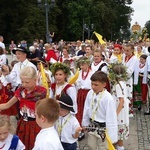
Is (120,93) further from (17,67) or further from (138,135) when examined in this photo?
(17,67)

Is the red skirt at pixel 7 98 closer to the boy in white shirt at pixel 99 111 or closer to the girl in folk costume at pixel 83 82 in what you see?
the girl in folk costume at pixel 83 82

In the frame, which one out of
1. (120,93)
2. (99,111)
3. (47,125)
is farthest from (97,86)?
(47,125)

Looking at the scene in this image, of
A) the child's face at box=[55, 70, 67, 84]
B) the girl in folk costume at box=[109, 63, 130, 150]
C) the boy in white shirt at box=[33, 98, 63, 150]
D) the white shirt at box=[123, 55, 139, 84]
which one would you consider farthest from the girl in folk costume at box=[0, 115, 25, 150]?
the white shirt at box=[123, 55, 139, 84]

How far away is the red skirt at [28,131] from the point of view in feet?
14.5

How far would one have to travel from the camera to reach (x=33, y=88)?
172 inches

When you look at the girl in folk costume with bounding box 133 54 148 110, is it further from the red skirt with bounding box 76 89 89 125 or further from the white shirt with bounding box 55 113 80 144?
the white shirt with bounding box 55 113 80 144

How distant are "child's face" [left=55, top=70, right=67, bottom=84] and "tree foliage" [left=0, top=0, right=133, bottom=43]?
38.4 m

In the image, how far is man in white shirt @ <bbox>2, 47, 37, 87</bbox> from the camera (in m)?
6.43

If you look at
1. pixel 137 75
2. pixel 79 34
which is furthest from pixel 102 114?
pixel 79 34

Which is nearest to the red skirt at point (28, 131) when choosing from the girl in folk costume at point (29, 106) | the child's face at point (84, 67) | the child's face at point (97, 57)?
the girl in folk costume at point (29, 106)

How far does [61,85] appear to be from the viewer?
17.3ft

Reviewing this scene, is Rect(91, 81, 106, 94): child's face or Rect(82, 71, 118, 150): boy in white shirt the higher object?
Rect(91, 81, 106, 94): child's face

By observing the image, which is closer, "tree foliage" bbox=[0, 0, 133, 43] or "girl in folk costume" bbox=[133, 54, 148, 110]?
"girl in folk costume" bbox=[133, 54, 148, 110]

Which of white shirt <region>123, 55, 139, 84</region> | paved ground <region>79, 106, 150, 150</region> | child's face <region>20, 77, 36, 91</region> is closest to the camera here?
child's face <region>20, 77, 36, 91</region>
